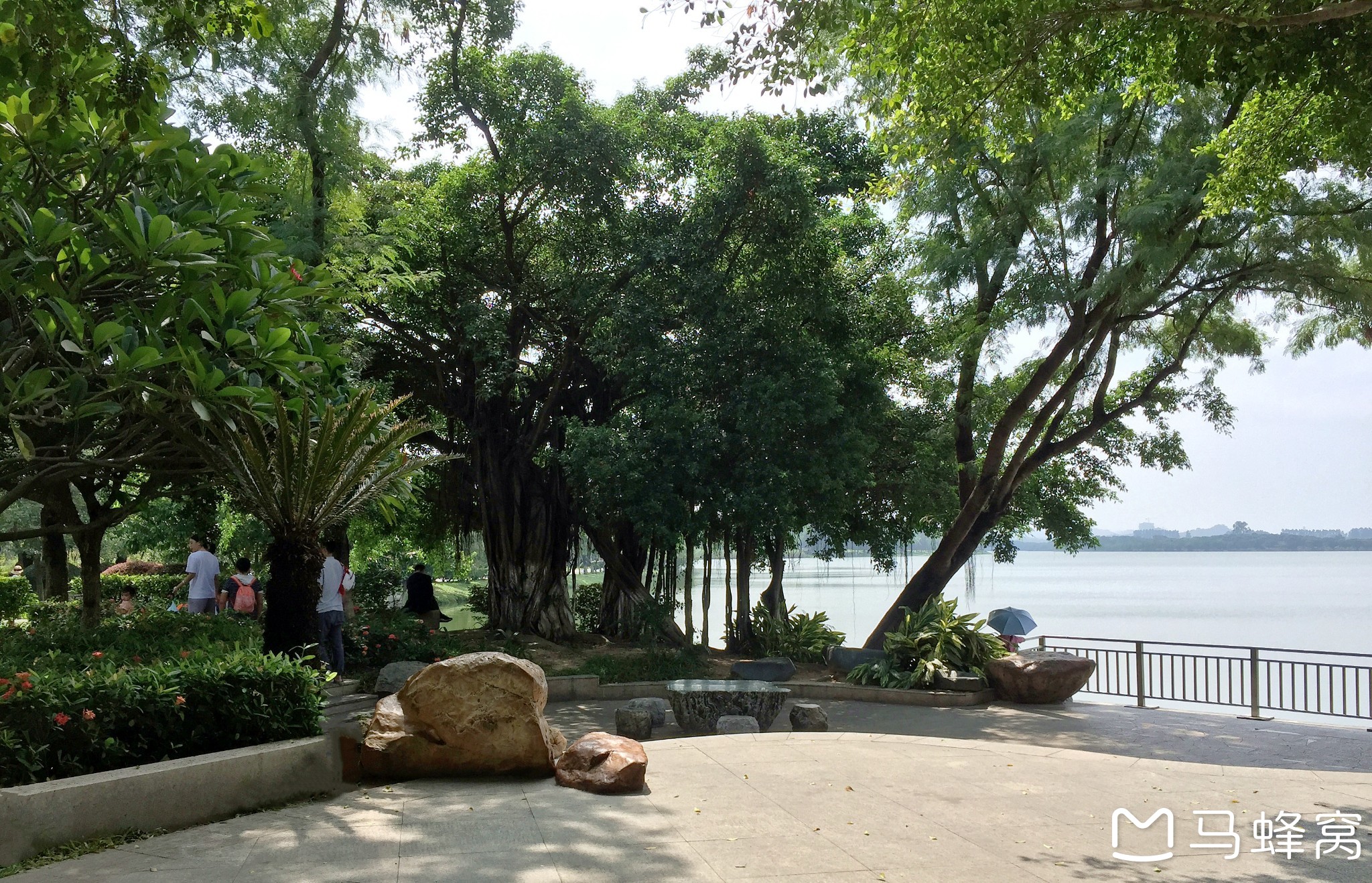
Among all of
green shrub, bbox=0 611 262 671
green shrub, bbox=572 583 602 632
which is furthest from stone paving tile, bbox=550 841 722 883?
green shrub, bbox=572 583 602 632

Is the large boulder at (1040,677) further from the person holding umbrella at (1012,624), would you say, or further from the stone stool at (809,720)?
the stone stool at (809,720)

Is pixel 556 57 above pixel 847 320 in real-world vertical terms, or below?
above

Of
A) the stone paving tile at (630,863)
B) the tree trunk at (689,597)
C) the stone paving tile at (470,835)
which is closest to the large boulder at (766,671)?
the tree trunk at (689,597)

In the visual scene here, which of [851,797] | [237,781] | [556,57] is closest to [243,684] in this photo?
[237,781]

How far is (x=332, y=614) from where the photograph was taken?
12.3 meters

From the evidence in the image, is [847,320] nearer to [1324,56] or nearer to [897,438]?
[897,438]

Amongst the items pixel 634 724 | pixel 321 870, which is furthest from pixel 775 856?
pixel 634 724

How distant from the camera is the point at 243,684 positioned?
268 inches

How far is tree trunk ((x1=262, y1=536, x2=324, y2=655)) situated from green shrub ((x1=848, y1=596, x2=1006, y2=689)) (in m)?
7.71

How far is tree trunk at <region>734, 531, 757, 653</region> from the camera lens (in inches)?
713

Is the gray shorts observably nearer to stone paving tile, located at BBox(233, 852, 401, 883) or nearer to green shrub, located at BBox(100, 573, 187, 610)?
green shrub, located at BBox(100, 573, 187, 610)

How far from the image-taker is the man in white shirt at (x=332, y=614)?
12.2 m

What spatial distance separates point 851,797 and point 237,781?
3.91 metres

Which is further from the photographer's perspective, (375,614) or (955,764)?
(375,614)
